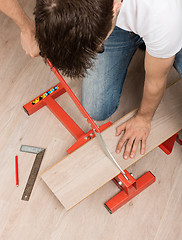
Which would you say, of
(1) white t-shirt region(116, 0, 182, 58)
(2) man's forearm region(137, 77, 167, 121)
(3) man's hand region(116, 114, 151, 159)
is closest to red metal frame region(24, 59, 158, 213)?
(3) man's hand region(116, 114, 151, 159)

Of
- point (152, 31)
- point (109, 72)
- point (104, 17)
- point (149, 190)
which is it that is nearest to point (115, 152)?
point (149, 190)

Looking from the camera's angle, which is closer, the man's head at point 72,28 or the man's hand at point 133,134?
the man's head at point 72,28

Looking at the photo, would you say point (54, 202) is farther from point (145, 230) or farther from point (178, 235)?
point (178, 235)

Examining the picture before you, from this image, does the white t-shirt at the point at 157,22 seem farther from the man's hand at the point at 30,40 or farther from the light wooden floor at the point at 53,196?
the light wooden floor at the point at 53,196

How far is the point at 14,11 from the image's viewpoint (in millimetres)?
1297

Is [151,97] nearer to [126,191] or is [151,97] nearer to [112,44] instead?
[112,44]

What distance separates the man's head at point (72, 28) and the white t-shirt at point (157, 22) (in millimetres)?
182

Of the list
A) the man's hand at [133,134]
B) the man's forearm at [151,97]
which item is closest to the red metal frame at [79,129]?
the man's hand at [133,134]

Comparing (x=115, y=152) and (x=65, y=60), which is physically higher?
(x=65, y=60)

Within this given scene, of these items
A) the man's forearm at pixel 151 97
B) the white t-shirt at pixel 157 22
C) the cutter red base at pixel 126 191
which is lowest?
the cutter red base at pixel 126 191

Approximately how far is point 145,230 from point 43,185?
21.4 inches

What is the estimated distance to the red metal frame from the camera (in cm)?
141

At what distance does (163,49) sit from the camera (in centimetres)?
113

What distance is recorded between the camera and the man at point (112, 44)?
2.80ft
